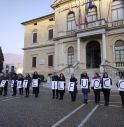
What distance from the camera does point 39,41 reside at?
39750mm

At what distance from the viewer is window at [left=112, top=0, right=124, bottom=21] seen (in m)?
28.7

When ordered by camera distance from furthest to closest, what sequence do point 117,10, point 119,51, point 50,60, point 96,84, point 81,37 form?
point 50,60 < point 81,37 < point 117,10 < point 119,51 < point 96,84

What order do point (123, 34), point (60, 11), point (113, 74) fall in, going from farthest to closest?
point (60, 11)
point (123, 34)
point (113, 74)

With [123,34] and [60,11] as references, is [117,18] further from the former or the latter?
[60,11]

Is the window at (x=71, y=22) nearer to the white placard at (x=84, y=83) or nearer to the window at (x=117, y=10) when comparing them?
the window at (x=117, y=10)

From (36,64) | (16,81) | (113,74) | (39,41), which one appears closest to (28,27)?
(39,41)

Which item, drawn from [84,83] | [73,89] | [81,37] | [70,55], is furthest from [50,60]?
[84,83]

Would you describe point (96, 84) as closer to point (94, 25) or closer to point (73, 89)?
point (73, 89)

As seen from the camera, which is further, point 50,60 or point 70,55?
point 50,60

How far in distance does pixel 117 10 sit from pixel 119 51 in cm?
559

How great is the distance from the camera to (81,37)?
29.7 m

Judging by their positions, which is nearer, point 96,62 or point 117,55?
point 117,55

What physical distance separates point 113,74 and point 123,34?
278 inches

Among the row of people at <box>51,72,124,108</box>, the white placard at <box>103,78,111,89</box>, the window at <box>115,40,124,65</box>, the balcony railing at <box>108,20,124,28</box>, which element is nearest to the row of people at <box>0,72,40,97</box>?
the row of people at <box>51,72,124,108</box>
